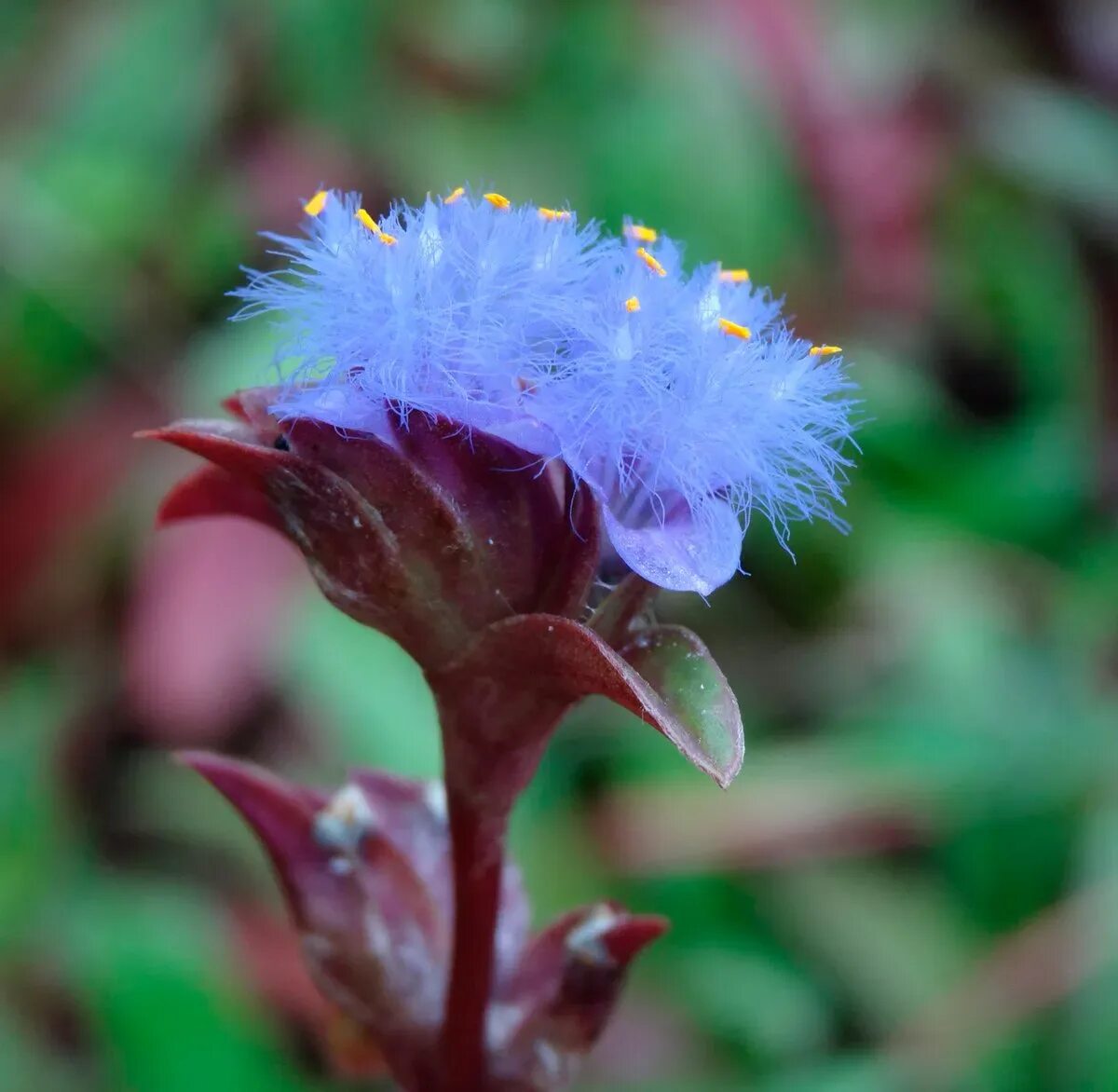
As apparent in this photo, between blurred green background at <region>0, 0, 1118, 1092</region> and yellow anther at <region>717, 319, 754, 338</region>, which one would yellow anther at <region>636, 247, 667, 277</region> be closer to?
yellow anther at <region>717, 319, 754, 338</region>

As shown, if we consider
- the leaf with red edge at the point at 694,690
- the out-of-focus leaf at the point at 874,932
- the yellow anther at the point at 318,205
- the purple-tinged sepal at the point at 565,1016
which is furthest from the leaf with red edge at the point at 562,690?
the out-of-focus leaf at the point at 874,932

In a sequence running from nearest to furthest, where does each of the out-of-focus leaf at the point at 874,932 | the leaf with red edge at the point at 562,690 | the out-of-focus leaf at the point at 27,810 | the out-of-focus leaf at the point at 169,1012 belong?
the leaf with red edge at the point at 562,690, the out-of-focus leaf at the point at 169,1012, the out-of-focus leaf at the point at 27,810, the out-of-focus leaf at the point at 874,932

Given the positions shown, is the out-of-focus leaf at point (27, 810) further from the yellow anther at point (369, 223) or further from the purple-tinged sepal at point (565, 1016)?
the yellow anther at point (369, 223)

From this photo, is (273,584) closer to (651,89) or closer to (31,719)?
(31,719)

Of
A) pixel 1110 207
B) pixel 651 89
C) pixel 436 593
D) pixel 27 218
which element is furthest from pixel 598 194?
pixel 436 593

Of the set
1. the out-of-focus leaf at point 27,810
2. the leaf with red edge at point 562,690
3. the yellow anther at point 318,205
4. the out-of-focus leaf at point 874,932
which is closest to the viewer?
the leaf with red edge at point 562,690

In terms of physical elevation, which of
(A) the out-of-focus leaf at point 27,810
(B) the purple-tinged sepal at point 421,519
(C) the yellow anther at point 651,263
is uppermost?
(C) the yellow anther at point 651,263

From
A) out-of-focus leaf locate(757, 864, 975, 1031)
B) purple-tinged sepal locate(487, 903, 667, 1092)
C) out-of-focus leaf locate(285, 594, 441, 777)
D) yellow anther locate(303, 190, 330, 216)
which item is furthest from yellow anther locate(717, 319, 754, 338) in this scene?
out-of-focus leaf locate(757, 864, 975, 1031)
